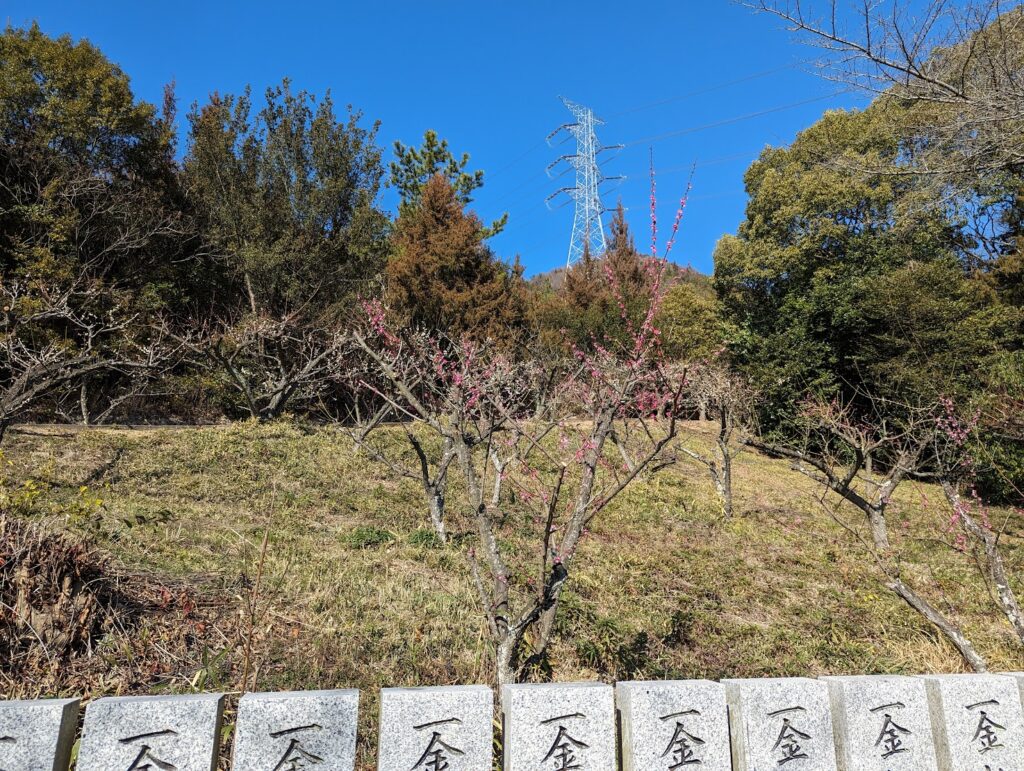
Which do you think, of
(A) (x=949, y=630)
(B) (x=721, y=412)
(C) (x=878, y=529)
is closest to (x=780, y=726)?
(A) (x=949, y=630)

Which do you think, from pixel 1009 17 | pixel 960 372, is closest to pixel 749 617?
pixel 1009 17

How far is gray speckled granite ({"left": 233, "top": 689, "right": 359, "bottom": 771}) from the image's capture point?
6.20 ft

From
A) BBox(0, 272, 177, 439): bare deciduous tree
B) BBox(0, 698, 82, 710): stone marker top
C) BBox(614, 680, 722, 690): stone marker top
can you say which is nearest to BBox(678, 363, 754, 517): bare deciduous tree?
BBox(614, 680, 722, 690): stone marker top

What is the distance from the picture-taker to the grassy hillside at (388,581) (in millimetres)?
3338

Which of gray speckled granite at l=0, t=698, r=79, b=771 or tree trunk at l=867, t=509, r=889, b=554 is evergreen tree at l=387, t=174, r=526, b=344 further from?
gray speckled granite at l=0, t=698, r=79, b=771

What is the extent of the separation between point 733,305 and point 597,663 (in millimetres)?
16032

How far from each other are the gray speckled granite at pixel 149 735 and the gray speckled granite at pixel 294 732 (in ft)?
0.31

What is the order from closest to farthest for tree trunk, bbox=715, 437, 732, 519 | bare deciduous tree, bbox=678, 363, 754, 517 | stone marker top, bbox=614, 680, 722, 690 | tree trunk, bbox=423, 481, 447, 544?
stone marker top, bbox=614, 680, 722, 690, tree trunk, bbox=423, 481, 447, 544, tree trunk, bbox=715, 437, 732, 519, bare deciduous tree, bbox=678, 363, 754, 517

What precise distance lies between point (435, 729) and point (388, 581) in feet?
8.63

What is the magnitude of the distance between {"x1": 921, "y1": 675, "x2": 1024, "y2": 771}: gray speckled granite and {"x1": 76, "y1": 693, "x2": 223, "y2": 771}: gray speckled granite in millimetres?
2635

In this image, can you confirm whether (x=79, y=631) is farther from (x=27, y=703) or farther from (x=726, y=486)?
(x=726, y=486)

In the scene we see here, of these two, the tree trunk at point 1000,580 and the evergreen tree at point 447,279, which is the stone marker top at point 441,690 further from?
the evergreen tree at point 447,279

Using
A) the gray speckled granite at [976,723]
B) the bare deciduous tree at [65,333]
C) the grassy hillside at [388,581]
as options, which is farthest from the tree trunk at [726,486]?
the bare deciduous tree at [65,333]

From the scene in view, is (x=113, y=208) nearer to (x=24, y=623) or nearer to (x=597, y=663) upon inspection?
(x=24, y=623)
